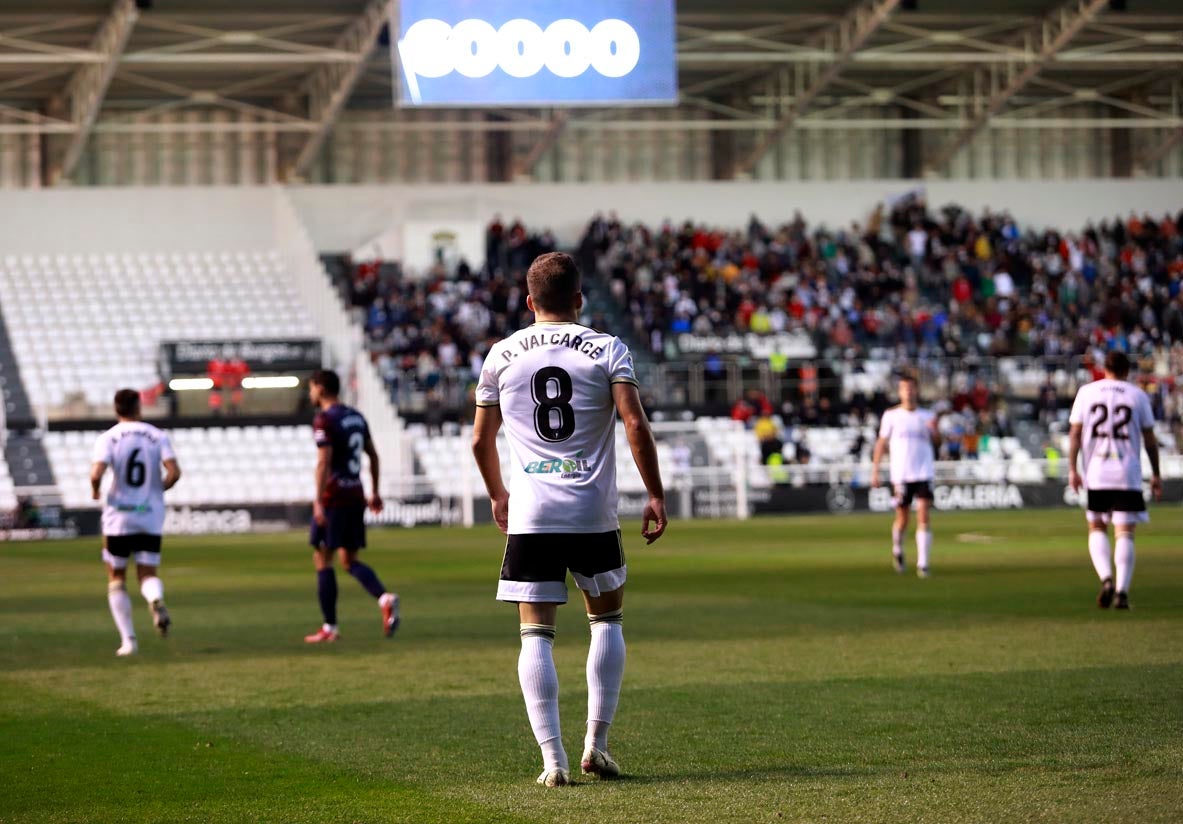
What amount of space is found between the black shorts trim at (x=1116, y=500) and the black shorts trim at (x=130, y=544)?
22.8 ft

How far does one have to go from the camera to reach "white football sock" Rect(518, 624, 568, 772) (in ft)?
22.1

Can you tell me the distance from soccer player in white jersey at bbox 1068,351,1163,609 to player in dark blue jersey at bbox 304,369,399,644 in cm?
521

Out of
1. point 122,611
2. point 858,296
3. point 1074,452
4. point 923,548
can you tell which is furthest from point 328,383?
point 858,296

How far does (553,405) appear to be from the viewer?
677 cm

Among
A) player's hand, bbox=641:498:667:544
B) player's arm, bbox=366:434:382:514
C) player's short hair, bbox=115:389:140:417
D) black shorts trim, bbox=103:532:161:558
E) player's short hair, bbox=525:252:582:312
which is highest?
player's short hair, bbox=525:252:582:312

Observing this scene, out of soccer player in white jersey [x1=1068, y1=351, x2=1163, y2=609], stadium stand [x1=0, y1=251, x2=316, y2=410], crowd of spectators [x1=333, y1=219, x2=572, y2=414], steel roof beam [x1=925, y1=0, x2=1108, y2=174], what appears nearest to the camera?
soccer player in white jersey [x1=1068, y1=351, x2=1163, y2=609]

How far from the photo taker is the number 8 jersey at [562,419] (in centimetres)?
675

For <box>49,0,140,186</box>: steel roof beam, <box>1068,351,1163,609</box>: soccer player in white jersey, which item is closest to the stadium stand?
<box>49,0,140,186</box>: steel roof beam

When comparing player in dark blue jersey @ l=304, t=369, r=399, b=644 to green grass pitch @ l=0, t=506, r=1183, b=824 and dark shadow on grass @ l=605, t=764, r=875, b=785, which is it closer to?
green grass pitch @ l=0, t=506, r=1183, b=824

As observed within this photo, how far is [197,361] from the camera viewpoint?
133ft

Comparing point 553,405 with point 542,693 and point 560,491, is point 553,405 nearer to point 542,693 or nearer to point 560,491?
point 560,491

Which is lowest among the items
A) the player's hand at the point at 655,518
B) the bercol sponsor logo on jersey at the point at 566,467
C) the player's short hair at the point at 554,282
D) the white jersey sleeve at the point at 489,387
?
the player's hand at the point at 655,518

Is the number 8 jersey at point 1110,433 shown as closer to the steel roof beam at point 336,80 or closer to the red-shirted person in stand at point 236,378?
the steel roof beam at point 336,80

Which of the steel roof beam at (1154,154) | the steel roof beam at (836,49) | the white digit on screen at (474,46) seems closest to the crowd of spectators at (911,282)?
the steel roof beam at (836,49)
